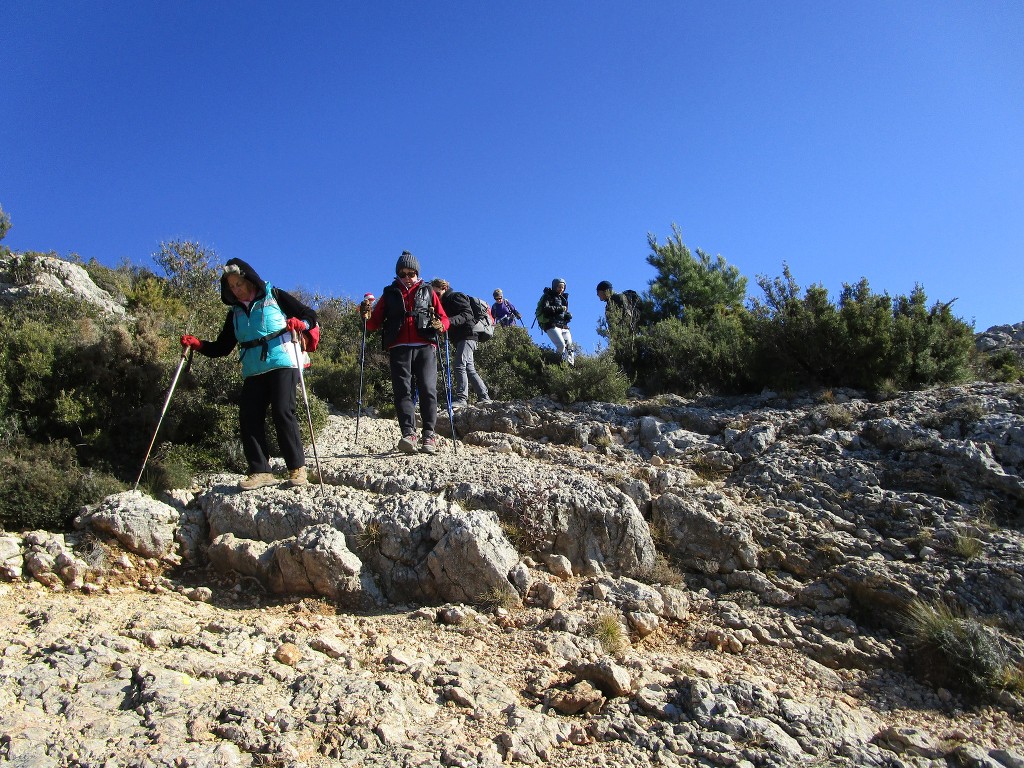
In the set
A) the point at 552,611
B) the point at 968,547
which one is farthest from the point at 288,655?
the point at 968,547

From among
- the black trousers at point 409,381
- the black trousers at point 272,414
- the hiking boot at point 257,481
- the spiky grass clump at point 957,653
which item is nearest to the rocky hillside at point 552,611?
the spiky grass clump at point 957,653

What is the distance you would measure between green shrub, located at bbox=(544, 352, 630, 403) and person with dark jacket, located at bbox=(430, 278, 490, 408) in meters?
1.13

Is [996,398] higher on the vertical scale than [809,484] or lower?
higher

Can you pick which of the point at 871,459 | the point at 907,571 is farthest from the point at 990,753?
the point at 871,459

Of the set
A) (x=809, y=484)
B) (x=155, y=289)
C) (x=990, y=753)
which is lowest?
(x=990, y=753)

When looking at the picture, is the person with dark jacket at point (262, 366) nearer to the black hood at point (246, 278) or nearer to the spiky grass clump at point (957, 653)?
the black hood at point (246, 278)

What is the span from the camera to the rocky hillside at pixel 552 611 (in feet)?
11.0

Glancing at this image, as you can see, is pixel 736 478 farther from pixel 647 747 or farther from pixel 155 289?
pixel 155 289

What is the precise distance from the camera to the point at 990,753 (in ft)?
11.9

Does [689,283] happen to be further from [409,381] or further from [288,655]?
[288,655]

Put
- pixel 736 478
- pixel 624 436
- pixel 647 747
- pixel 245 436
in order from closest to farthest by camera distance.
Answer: pixel 647 747 < pixel 245 436 < pixel 736 478 < pixel 624 436

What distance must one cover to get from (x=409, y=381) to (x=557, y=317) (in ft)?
16.4

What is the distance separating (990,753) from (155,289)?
15085 millimetres

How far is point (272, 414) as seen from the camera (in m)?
5.71
